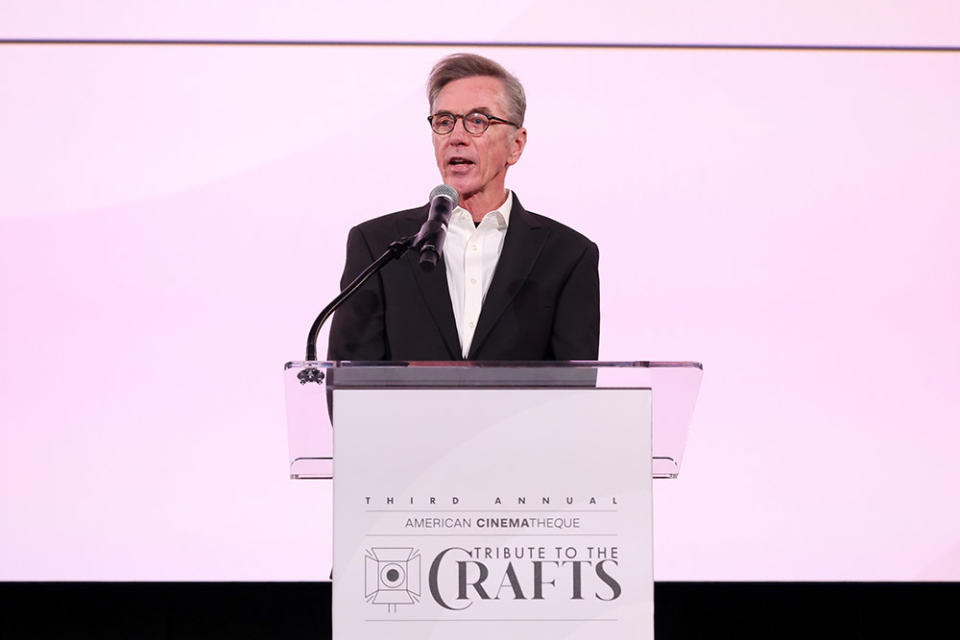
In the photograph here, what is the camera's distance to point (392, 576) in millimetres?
1397

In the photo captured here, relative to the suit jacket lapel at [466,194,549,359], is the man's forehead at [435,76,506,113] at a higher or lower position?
higher

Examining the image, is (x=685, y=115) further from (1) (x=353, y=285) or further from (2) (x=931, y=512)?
(1) (x=353, y=285)

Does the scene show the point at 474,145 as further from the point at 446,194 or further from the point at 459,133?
the point at 446,194

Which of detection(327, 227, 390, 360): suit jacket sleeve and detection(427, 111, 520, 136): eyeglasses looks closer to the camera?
detection(327, 227, 390, 360): suit jacket sleeve

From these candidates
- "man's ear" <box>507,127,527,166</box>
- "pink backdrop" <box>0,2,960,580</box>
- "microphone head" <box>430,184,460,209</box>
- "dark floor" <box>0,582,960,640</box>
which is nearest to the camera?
"microphone head" <box>430,184,460,209</box>

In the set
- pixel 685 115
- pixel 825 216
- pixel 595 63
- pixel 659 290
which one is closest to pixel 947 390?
pixel 825 216

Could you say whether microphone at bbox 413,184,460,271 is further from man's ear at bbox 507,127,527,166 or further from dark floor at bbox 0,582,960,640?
dark floor at bbox 0,582,960,640

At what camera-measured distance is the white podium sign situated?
139 centimetres

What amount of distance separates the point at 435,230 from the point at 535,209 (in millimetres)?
1476

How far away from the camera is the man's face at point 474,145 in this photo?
105 inches

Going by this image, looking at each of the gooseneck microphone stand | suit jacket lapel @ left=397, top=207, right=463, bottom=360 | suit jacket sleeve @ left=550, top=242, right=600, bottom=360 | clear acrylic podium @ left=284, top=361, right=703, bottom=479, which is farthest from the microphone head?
suit jacket sleeve @ left=550, top=242, right=600, bottom=360

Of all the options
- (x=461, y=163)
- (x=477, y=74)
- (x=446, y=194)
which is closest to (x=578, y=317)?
(x=461, y=163)

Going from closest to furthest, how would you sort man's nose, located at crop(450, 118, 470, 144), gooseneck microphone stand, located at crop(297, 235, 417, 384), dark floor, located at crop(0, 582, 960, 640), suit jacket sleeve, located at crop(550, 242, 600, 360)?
gooseneck microphone stand, located at crop(297, 235, 417, 384) < suit jacket sleeve, located at crop(550, 242, 600, 360) < man's nose, located at crop(450, 118, 470, 144) < dark floor, located at crop(0, 582, 960, 640)

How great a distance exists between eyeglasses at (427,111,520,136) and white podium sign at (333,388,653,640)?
53.8 inches
